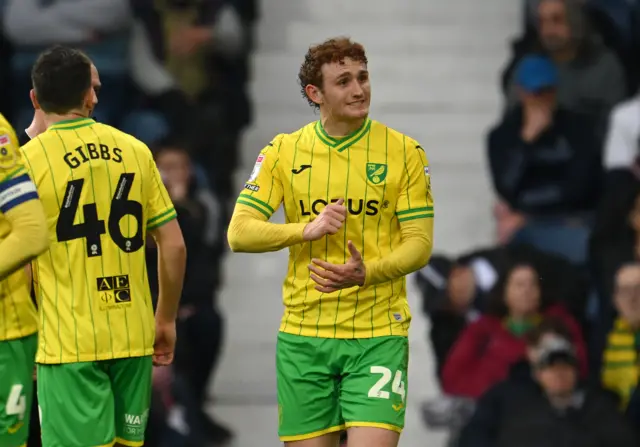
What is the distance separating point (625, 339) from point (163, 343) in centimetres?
381

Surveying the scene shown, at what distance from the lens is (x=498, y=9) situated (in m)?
11.2

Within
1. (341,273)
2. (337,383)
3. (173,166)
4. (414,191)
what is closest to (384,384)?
(337,383)

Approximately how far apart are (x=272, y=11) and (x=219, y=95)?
98 cm

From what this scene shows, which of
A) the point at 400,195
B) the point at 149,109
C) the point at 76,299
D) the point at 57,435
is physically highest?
the point at 149,109

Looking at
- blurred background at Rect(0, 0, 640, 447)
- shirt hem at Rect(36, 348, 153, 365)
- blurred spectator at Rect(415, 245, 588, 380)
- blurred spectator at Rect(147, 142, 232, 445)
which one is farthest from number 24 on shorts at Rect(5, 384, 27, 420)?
blurred spectator at Rect(415, 245, 588, 380)


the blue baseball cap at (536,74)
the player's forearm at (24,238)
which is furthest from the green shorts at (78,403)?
the blue baseball cap at (536,74)

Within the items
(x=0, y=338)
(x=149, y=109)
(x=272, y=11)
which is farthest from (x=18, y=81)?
(x=0, y=338)

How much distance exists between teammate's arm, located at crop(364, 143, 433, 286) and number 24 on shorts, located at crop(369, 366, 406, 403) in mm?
299

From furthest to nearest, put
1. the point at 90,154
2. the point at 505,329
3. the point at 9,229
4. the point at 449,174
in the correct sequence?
the point at 449,174 < the point at 505,329 < the point at 90,154 < the point at 9,229

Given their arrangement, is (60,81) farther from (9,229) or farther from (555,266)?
(555,266)

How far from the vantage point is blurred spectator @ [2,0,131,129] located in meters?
10.1

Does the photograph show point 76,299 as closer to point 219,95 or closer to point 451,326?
point 451,326

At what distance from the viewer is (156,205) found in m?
5.61

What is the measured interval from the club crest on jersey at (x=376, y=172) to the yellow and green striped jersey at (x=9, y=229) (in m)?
1.14
